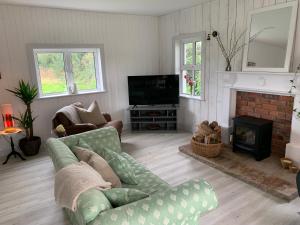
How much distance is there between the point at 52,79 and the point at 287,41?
3.97m

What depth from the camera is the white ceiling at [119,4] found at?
142 inches

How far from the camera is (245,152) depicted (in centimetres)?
353

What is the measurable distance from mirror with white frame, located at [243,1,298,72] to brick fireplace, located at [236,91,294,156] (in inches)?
18.9

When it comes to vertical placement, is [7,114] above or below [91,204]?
above

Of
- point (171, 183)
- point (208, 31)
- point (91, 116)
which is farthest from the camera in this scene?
point (208, 31)

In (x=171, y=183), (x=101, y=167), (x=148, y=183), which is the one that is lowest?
(x=171, y=183)

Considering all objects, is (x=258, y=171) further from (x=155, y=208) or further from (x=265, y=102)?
(x=155, y=208)

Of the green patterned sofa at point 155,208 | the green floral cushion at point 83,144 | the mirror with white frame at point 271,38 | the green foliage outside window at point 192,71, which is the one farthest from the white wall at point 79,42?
the green patterned sofa at point 155,208

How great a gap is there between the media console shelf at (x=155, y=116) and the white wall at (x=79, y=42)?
0.39m

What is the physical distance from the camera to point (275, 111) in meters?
3.40

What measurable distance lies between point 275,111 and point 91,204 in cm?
314

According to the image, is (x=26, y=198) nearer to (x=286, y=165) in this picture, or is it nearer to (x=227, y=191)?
(x=227, y=191)

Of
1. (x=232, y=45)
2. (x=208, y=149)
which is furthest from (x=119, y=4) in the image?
(x=208, y=149)

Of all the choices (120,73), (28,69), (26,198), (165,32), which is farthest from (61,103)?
(165,32)
